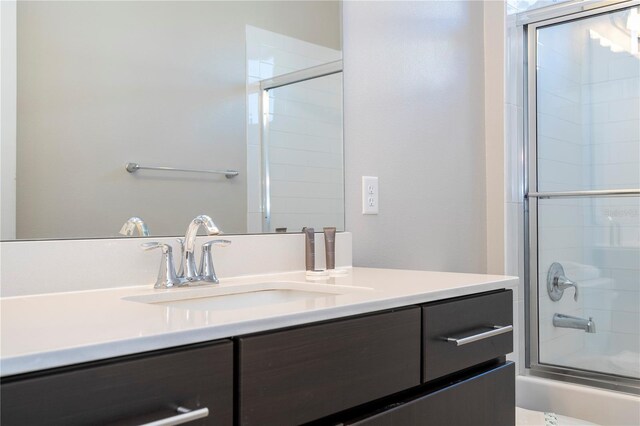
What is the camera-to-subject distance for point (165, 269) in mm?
1217

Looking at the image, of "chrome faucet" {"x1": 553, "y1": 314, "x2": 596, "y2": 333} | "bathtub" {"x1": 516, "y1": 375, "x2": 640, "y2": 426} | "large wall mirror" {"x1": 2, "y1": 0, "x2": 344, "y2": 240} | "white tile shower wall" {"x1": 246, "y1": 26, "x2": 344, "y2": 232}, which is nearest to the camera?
"large wall mirror" {"x1": 2, "y1": 0, "x2": 344, "y2": 240}

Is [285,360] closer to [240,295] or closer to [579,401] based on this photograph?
[240,295]

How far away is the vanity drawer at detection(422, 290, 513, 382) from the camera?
112cm

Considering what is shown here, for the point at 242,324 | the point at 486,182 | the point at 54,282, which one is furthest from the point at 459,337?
the point at 486,182

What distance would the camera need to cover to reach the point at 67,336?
0.69 meters

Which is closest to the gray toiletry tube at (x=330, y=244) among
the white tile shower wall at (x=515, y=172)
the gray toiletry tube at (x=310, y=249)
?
the gray toiletry tube at (x=310, y=249)

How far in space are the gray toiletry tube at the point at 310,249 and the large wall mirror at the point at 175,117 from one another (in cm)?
6

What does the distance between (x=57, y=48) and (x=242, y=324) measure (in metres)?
0.73

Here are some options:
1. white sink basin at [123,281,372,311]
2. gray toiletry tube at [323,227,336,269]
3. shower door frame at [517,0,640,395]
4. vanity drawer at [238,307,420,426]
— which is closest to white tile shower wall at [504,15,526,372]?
shower door frame at [517,0,640,395]

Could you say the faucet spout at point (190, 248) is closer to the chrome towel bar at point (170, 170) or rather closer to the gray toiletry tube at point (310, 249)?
the chrome towel bar at point (170, 170)

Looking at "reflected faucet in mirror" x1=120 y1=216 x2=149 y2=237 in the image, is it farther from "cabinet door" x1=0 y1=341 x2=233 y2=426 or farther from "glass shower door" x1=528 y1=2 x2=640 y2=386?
"glass shower door" x1=528 y1=2 x2=640 y2=386

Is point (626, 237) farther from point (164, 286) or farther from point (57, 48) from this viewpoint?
point (57, 48)

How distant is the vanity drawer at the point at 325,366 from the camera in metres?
0.80

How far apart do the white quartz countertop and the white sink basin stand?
0.04 ft
